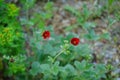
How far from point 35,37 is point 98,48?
28.5 inches

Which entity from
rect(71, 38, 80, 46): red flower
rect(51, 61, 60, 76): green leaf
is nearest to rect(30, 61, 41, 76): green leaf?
rect(51, 61, 60, 76): green leaf

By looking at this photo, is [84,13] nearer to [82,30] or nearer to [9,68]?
[82,30]

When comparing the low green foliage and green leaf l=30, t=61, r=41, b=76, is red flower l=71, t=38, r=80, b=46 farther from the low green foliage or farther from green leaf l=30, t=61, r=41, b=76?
green leaf l=30, t=61, r=41, b=76

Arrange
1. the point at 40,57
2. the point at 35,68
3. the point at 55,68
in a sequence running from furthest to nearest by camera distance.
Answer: the point at 40,57, the point at 35,68, the point at 55,68

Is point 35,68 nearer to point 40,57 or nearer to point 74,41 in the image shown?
point 40,57

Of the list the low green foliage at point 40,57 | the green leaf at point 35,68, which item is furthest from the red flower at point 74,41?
the green leaf at point 35,68

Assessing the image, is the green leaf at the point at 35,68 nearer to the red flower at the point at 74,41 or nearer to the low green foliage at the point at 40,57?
the low green foliage at the point at 40,57

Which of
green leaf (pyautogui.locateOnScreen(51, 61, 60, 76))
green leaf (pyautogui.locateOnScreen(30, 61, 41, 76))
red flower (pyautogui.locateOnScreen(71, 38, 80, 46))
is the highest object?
red flower (pyautogui.locateOnScreen(71, 38, 80, 46))

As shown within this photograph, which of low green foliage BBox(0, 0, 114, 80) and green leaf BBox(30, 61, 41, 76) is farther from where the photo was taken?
green leaf BBox(30, 61, 41, 76)

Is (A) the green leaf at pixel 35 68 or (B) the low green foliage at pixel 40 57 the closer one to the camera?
(B) the low green foliage at pixel 40 57

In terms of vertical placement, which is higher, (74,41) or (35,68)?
(74,41)

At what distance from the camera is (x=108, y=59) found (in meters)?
3.21

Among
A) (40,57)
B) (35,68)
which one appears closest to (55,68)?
(35,68)

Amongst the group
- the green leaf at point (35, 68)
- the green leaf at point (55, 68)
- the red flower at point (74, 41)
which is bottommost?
the green leaf at point (35, 68)
